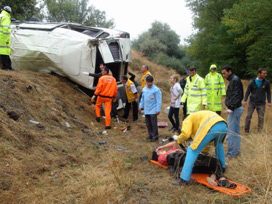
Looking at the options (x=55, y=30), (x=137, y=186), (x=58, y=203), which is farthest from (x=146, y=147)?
(x=55, y=30)

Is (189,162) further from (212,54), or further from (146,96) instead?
(212,54)

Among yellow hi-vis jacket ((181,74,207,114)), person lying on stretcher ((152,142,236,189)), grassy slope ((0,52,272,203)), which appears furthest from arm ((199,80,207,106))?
person lying on stretcher ((152,142,236,189))

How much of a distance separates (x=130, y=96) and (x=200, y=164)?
18.5 feet

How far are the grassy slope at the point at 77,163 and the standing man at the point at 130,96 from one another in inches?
81.0

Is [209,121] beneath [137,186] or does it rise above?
above

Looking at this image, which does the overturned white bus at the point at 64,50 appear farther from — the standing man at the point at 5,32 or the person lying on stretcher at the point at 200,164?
the person lying on stretcher at the point at 200,164

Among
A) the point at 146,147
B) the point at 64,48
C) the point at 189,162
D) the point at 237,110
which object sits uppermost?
the point at 64,48

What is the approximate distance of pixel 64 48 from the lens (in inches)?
414

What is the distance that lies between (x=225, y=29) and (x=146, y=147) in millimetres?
19211

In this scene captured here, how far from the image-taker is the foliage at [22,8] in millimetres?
18141

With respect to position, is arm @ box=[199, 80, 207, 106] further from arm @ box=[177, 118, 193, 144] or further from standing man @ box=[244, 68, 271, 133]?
arm @ box=[177, 118, 193, 144]

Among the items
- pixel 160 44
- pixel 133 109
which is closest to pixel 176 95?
pixel 133 109


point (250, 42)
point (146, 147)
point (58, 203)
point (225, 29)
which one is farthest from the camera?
point (225, 29)

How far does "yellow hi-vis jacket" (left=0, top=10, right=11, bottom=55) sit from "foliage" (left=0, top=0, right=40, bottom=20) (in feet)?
27.3
